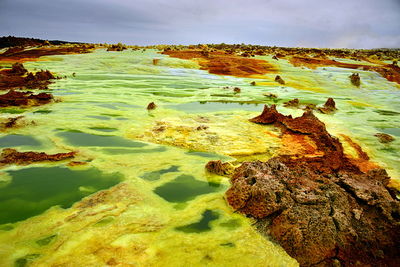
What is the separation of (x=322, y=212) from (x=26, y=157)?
4.00m

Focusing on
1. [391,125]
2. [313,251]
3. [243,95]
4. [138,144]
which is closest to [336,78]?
[243,95]

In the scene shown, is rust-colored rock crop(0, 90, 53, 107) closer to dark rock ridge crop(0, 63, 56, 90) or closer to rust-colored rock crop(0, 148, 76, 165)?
dark rock ridge crop(0, 63, 56, 90)

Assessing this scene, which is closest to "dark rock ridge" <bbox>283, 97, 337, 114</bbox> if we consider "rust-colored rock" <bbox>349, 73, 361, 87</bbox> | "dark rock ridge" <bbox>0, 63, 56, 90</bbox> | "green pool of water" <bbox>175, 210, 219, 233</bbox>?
"green pool of water" <bbox>175, 210, 219, 233</bbox>

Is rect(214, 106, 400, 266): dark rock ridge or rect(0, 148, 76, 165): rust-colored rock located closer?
rect(214, 106, 400, 266): dark rock ridge

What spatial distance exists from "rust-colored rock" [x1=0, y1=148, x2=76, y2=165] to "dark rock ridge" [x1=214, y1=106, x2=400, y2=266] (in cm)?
263

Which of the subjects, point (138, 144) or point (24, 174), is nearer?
point (24, 174)

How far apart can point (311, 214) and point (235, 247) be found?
797mm

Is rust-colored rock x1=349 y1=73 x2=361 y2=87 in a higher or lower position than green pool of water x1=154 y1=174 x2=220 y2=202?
higher

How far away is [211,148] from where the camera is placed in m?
4.89

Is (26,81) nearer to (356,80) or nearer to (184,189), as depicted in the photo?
(184,189)

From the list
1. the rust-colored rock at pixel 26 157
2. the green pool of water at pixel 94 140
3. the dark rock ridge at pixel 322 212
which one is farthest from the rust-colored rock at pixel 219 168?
the rust-colored rock at pixel 26 157

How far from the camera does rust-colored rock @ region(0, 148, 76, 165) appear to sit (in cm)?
388

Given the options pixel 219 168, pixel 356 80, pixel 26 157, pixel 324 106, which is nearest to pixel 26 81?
pixel 26 157

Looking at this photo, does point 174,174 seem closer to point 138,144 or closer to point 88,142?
point 138,144
